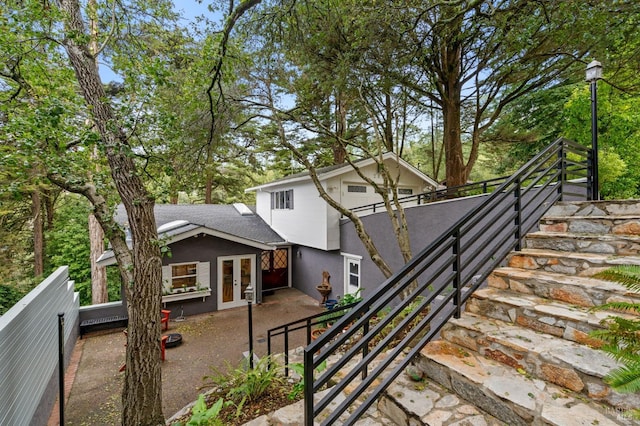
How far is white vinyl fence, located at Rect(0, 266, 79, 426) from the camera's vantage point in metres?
3.03

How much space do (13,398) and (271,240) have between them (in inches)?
331

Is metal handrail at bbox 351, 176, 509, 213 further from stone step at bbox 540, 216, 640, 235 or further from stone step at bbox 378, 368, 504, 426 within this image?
stone step at bbox 378, 368, 504, 426

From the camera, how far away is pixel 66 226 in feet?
39.3

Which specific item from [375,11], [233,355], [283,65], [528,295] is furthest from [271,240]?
[528,295]

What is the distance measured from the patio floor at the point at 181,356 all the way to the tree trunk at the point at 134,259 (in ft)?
4.04

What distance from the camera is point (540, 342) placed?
1938 millimetres

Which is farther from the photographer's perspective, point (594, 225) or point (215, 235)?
point (215, 235)

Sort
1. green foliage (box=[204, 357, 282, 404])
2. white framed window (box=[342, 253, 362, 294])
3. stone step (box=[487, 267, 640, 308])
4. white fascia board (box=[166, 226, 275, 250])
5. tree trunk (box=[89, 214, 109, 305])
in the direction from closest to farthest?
stone step (box=[487, 267, 640, 308]) → green foliage (box=[204, 357, 282, 404]) → white fascia board (box=[166, 226, 275, 250]) → white framed window (box=[342, 253, 362, 294]) → tree trunk (box=[89, 214, 109, 305])

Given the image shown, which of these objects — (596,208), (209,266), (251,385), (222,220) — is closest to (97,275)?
(209,266)

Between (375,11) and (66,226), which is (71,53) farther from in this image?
(66,226)

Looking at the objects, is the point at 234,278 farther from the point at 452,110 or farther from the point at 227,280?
the point at 452,110

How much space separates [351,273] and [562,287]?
7.07m

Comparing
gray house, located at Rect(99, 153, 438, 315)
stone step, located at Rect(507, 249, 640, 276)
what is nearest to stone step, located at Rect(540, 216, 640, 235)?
stone step, located at Rect(507, 249, 640, 276)

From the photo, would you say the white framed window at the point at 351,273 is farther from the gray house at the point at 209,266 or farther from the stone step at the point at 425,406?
the stone step at the point at 425,406
